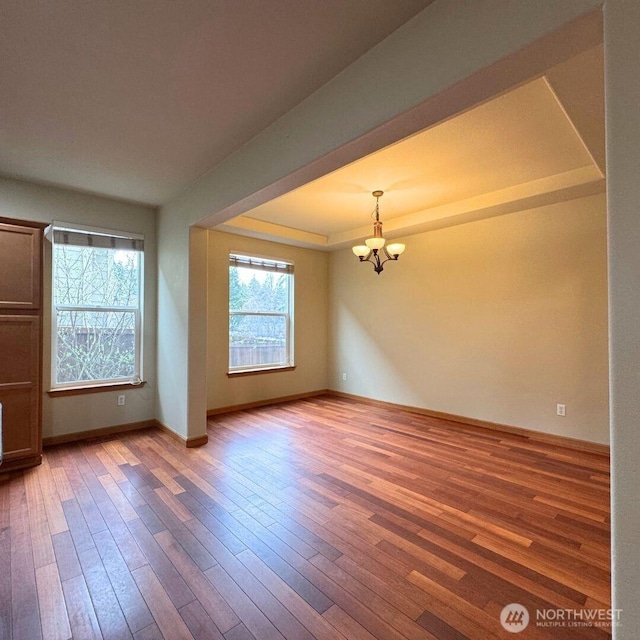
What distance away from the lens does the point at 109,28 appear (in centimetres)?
166

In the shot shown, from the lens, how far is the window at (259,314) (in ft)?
16.9

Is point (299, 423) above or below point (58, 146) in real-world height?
below

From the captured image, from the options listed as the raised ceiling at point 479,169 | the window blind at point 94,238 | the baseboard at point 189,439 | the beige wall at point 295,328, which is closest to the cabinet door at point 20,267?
the window blind at point 94,238

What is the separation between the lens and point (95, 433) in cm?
387

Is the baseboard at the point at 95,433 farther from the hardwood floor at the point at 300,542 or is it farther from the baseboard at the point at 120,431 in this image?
the hardwood floor at the point at 300,542

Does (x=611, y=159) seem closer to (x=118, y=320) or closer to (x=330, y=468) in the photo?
(x=330, y=468)

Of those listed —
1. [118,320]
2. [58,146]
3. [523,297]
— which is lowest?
[118,320]

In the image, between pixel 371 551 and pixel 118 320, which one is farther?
pixel 118 320

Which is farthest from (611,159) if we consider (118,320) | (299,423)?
(118,320)

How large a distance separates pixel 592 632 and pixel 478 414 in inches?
118
